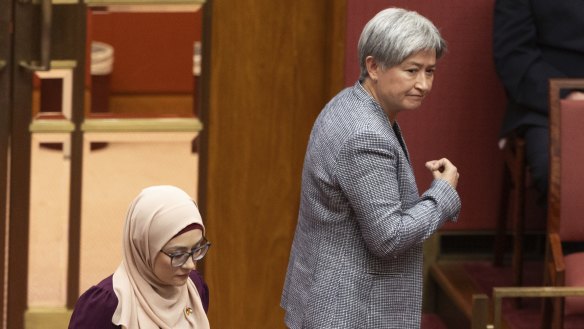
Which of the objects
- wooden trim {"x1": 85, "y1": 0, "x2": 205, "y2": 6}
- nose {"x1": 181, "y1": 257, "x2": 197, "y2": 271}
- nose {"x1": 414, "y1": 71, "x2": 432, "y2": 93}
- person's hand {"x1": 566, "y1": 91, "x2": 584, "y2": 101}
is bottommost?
nose {"x1": 181, "y1": 257, "x2": 197, "y2": 271}

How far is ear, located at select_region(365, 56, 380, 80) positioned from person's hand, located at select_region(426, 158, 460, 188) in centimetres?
27

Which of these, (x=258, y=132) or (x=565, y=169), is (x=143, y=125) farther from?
(x=565, y=169)

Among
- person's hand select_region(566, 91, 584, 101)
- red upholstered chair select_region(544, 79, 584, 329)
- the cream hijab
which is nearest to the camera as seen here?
the cream hijab

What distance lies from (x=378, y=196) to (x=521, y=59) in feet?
5.15

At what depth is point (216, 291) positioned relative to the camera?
4.88 m

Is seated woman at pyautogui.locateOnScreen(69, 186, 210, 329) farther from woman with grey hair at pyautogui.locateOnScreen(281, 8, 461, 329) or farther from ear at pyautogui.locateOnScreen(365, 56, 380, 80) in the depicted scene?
ear at pyautogui.locateOnScreen(365, 56, 380, 80)

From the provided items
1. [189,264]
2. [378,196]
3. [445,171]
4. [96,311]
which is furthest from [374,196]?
[96,311]

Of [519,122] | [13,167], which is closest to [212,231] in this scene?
[13,167]

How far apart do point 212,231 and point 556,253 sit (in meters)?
1.36

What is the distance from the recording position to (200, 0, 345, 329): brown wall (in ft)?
15.4

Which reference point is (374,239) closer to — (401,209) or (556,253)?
(401,209)

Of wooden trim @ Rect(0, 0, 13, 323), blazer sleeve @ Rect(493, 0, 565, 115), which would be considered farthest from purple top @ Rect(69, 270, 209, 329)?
blazer sleeve @ Rect(493, 0, 565, 115)

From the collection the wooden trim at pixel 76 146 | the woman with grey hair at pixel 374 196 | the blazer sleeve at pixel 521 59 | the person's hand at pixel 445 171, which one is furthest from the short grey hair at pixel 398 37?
the wooden trim at pixel 76 146

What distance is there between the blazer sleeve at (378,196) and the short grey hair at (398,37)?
0.21m
